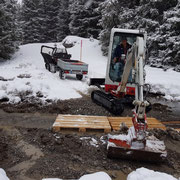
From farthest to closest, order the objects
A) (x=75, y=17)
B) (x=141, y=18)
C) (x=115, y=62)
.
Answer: (x=75, y=17) < (x=141, y=18) < (x=115, y=62)

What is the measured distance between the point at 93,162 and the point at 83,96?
548 centimetres

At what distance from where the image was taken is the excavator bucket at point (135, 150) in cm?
404

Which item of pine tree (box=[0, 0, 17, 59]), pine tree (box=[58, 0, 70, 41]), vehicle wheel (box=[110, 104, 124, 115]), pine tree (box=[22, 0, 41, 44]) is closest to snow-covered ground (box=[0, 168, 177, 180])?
vehicle wheel (box=[110, 104, 124, 115])

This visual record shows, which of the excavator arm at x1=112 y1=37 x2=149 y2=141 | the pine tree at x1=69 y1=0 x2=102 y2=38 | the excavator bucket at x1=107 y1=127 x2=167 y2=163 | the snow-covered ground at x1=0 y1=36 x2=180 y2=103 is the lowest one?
the snow-covered ground at x1=0 y1=36 x2=180 y2=103

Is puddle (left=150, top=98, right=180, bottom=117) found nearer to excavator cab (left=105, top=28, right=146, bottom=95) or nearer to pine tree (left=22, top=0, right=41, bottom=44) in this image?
excavator cab (left=105, top=28, right=146, bottom=95)

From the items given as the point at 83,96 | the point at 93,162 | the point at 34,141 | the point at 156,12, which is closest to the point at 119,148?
the point at 93,162

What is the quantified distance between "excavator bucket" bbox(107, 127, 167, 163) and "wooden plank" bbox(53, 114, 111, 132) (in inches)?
56.2

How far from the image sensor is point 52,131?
553 cm

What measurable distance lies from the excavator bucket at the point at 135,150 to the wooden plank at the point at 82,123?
4.68ft

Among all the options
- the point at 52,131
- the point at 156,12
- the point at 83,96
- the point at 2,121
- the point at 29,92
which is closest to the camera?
the point at 52,131

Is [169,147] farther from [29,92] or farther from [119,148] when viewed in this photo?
[29,92]

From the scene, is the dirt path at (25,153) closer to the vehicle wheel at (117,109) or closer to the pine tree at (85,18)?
the vehicle wheel at (117,109)

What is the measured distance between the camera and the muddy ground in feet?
12.6

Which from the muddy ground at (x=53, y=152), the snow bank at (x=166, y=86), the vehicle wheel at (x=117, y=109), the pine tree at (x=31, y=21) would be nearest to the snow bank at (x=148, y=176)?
the muddy ground at (x=53, y=152)
